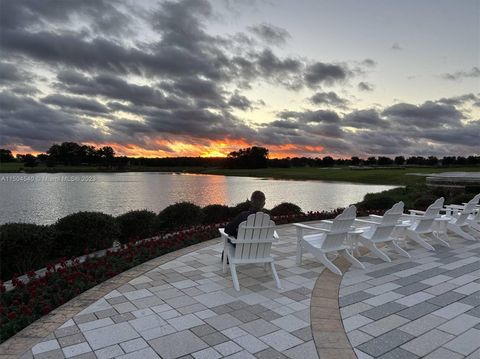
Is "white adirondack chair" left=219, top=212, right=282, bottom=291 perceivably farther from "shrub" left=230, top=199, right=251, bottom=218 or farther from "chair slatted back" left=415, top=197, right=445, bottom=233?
"shrub" left=230, top=199, right=251, bottom=218

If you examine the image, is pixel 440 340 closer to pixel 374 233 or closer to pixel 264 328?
pixel 264 328

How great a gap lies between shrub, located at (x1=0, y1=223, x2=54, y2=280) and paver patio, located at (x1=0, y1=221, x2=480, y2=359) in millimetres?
2360

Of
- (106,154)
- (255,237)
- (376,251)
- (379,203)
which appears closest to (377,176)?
(379,203)

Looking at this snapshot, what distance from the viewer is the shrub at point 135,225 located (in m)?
9.01

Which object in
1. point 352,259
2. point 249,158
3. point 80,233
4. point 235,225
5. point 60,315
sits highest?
point 249,158

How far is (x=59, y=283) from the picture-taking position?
4.96 metres

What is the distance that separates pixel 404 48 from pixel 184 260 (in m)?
11.0

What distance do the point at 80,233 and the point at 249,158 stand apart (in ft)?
284

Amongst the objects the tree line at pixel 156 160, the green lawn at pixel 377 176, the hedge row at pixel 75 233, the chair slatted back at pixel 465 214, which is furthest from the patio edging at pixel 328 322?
the tree line at pixel 156 160

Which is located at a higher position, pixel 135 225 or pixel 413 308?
pixel 135 225

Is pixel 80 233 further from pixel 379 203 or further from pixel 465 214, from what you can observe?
pixel 379 203

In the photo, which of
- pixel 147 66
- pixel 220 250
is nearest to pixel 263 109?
pixel 147 66

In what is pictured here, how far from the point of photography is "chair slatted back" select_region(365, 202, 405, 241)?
21.7 feet

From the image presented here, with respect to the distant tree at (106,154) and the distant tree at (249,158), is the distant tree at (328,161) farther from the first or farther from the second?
the distant tree at (106,154)
